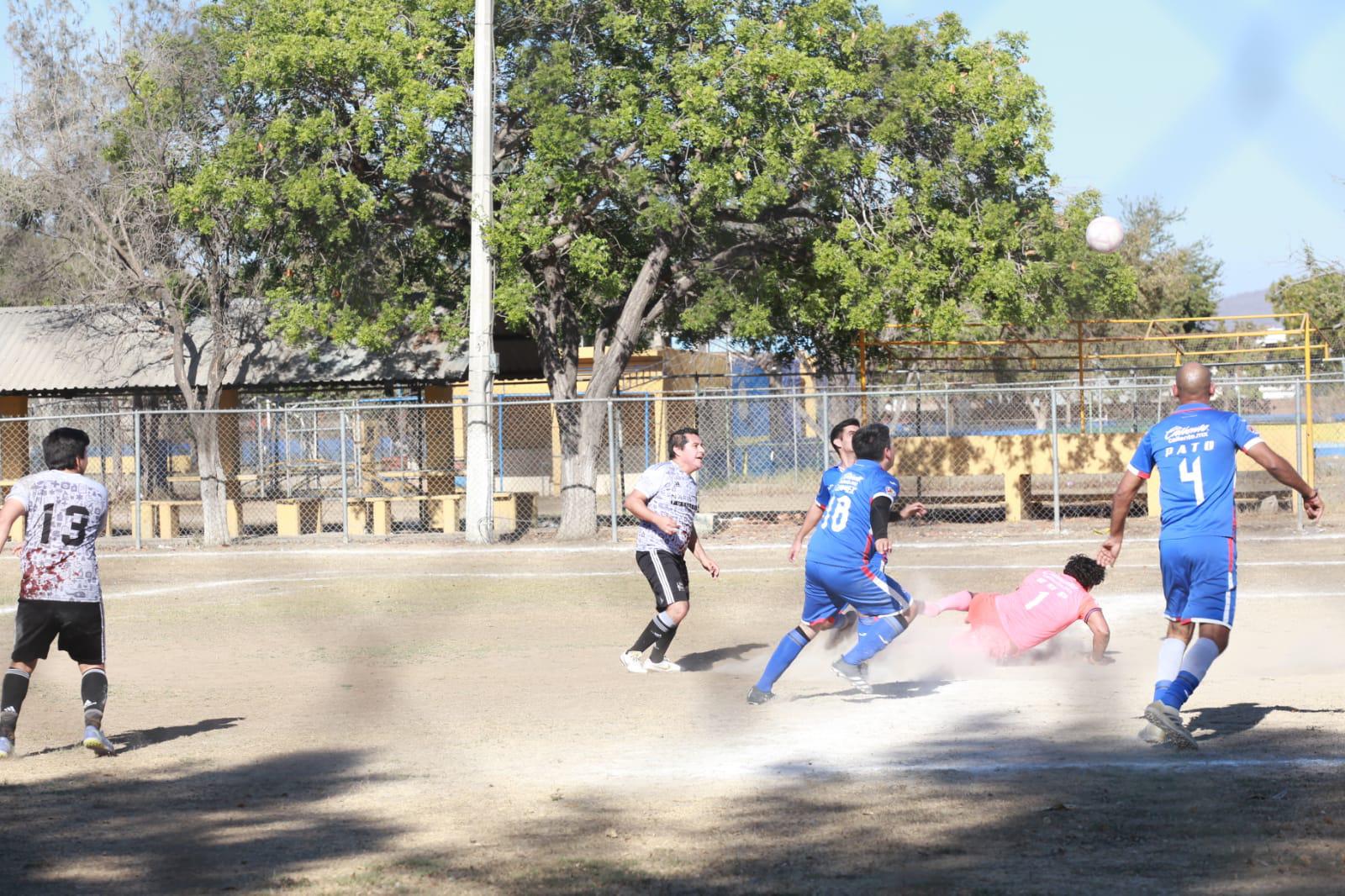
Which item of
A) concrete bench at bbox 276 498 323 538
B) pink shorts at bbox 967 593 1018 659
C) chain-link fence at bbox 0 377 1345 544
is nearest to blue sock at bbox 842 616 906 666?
pink shorts at bbox 967 593 1018 659

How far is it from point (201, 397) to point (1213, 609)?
79.6 ft

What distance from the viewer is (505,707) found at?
8.91 metres

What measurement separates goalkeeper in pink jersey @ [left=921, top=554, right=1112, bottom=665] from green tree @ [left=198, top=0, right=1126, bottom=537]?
10926 millimetres

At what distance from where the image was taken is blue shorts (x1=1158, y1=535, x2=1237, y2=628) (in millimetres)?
7148

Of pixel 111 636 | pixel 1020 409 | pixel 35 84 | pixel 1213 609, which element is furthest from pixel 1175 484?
pixel 1020 409

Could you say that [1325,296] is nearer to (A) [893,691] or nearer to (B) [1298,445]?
(B) [1298,445]

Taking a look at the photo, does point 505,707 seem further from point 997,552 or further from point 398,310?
point 398,310

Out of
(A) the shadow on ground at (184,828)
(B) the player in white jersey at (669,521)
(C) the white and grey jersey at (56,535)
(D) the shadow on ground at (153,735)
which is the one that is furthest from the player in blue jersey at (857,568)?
(C) the white and grey jersey at (56,535)

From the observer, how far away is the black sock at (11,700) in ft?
25.2

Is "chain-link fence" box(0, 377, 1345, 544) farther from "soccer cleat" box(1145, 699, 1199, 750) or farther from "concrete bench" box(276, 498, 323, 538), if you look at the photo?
"soccer cleat" box(1145, 699, 1199, 750)

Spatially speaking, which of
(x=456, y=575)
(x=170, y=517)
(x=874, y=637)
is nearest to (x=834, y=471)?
(x=874, y=637)

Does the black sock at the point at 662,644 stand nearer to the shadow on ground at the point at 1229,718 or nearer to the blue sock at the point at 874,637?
the blue sock at the point at 874,637

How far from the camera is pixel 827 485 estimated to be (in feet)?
30.8

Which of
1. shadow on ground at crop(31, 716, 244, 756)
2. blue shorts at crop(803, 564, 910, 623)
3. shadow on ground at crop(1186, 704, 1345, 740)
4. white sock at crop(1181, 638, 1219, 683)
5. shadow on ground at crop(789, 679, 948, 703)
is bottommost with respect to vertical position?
shadow on ground at crop(789, 679, 948, 703)
